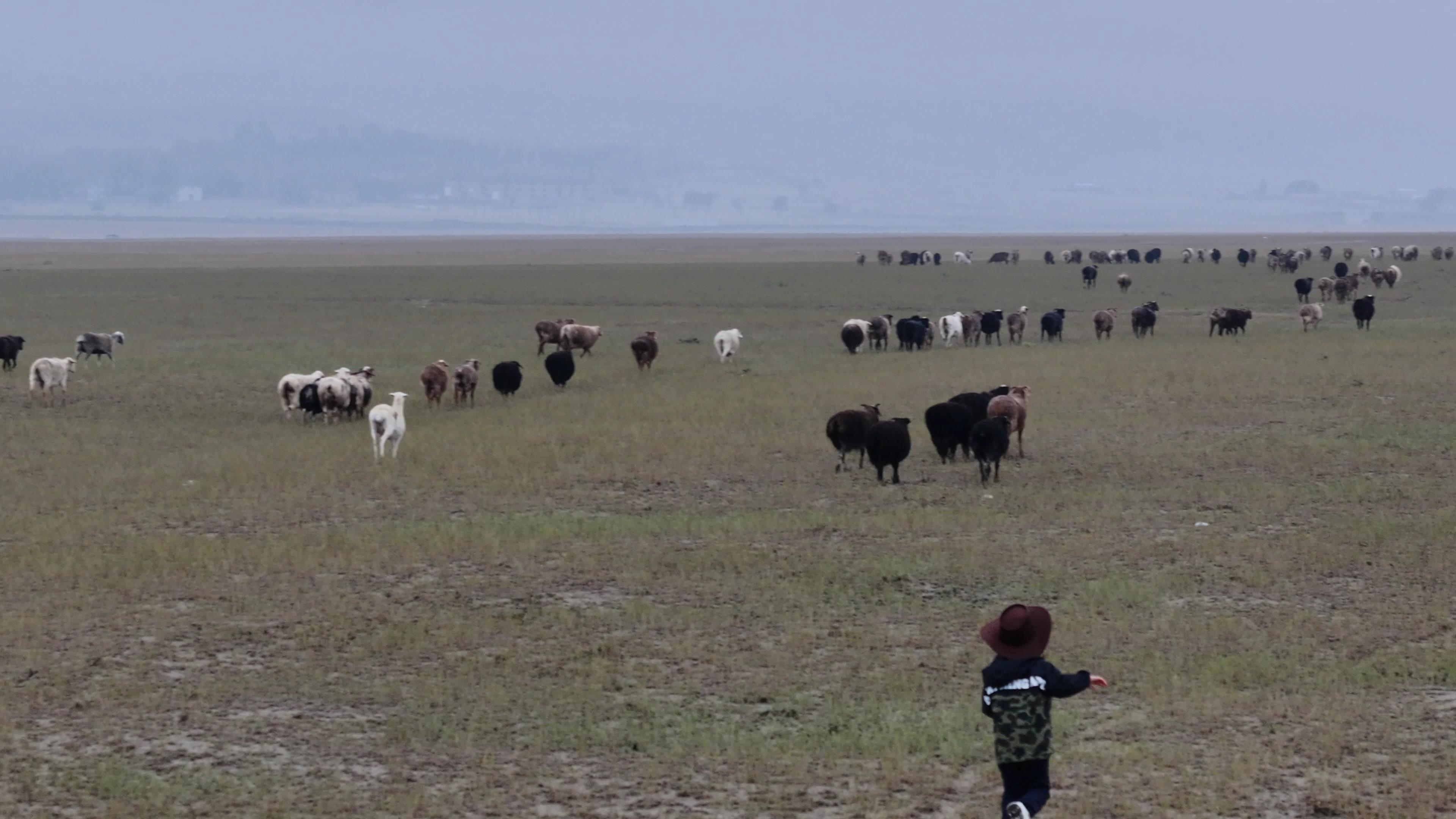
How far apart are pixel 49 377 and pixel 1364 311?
27.9 meters

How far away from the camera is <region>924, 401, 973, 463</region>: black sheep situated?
17.8m

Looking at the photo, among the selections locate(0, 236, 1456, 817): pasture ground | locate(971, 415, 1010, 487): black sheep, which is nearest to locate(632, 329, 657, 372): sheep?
locate(0, 236, 1456, 817): pasture ground

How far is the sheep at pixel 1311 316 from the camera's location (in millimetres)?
36469

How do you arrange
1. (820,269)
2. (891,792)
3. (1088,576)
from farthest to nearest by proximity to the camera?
(820,269) < (1088,576) < (891,792)

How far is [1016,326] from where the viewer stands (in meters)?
36.8

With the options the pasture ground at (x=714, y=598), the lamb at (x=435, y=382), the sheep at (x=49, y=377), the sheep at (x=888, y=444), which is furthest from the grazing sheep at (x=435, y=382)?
the sheep at (x=888, y=444)

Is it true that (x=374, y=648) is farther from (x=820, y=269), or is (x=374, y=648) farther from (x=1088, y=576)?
(x=820, y=269)

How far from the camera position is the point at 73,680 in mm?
9648

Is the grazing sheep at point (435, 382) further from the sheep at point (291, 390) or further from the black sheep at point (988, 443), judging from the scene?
the black sheep at point (988, 443)

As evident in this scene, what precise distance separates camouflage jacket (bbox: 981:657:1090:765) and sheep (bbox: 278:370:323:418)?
17507 mm

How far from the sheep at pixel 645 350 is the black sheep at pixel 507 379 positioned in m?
4.43

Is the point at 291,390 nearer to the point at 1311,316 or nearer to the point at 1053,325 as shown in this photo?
the point at 1053,325

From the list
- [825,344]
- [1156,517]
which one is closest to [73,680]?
[1156,517]

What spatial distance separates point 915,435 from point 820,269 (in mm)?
54669
